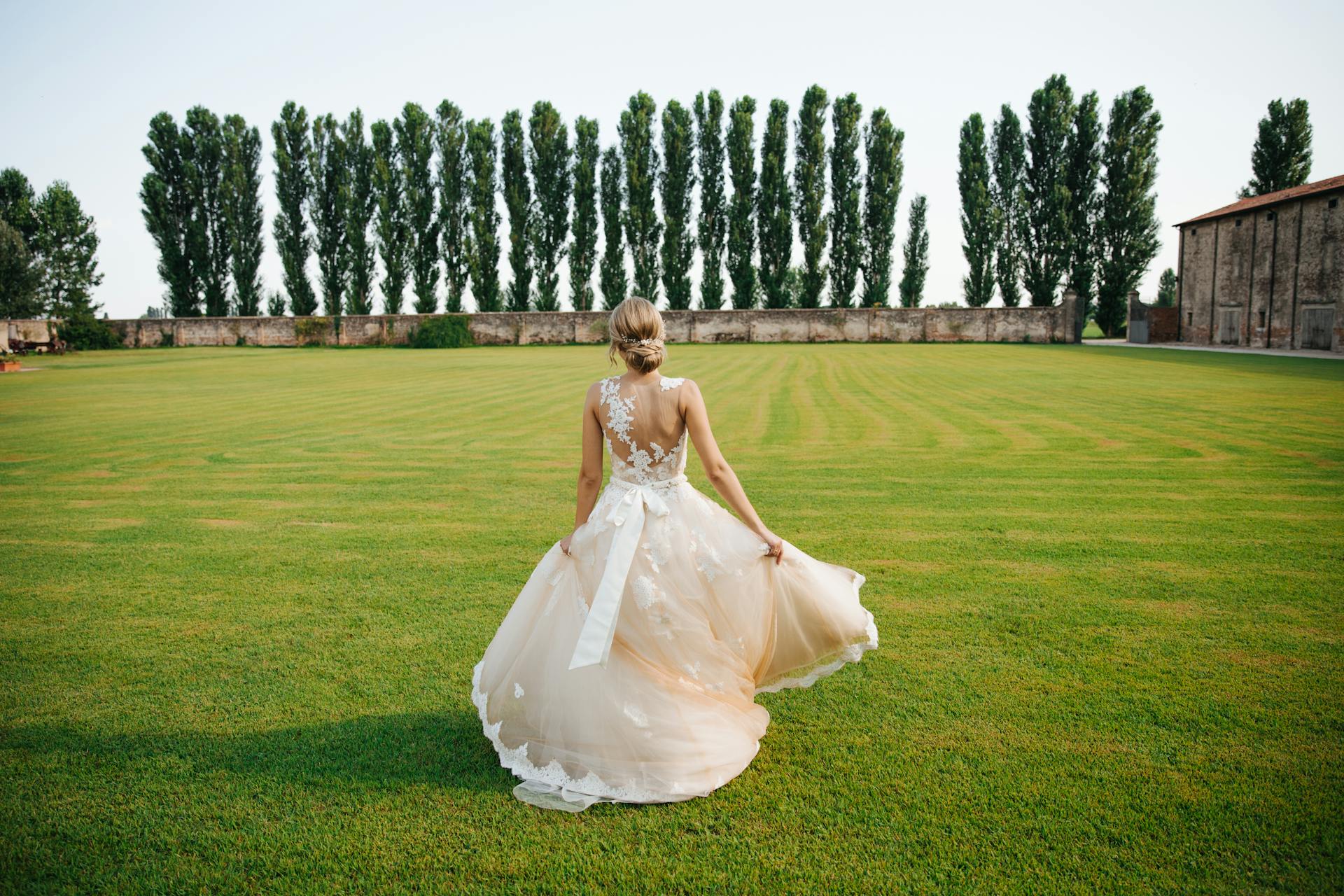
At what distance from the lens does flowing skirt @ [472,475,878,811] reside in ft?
10.4

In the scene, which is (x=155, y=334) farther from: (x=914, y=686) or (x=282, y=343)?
(x=914, y=686)

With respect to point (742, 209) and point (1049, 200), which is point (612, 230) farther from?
point (1049, 200)

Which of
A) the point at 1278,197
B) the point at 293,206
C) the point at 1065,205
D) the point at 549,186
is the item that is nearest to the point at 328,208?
the point at 293,206

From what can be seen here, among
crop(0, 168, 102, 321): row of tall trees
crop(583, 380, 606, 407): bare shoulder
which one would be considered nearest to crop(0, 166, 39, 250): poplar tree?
crop(0, 168, 102, 321): row of tall trees

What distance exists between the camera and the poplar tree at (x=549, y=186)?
1922 inches

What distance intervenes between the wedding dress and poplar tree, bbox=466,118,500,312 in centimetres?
4692

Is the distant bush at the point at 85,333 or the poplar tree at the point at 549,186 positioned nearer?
the distant bush at the point at 85,333

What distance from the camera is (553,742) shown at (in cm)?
324

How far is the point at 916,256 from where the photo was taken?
48.4 meters

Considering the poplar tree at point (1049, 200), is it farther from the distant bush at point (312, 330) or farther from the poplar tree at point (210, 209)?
the poplar tree at point (210, 209)

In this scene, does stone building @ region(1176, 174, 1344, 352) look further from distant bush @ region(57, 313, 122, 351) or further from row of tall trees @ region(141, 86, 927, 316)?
distant bush @ region(57, 313, 122, 351)

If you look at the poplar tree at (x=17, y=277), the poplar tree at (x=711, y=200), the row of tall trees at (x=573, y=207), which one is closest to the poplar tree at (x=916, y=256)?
the row of tall trees at (x=573, y=207)

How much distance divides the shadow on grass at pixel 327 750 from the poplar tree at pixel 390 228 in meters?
47.2

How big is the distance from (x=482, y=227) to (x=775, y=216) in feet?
57.4
